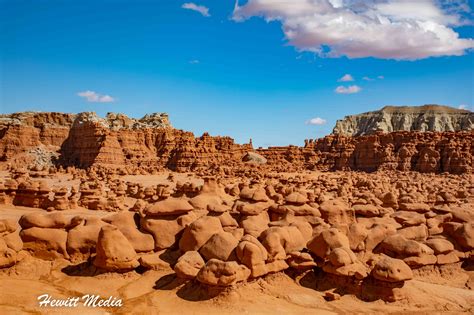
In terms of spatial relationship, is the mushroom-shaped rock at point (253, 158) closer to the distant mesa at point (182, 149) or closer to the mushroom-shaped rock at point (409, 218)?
the distant mesa at point (182, 149)

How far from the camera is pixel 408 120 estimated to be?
329 feet

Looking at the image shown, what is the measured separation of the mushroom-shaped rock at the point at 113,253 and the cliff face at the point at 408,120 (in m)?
88.3

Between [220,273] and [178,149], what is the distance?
157 feet

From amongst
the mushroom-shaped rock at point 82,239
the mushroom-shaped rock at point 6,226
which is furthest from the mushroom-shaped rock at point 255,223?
the mushroom-shaped rock at point 6,226

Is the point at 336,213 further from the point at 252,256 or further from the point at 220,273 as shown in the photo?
the point at 220,273

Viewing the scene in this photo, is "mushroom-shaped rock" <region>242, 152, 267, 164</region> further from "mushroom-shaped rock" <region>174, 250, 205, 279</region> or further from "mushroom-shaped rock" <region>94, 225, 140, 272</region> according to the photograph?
"mushroom-shaped rock" <region>174, 250, 205, 279</region>

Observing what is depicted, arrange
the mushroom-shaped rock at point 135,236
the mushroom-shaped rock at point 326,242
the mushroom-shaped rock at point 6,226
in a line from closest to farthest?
the mushroom-shaped rock at point 326,242 < the mushroom-shaped rock at point 6,226 < the mushroom-shaped rock at point 135,236

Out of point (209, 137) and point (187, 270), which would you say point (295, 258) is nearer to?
point (187, 270)

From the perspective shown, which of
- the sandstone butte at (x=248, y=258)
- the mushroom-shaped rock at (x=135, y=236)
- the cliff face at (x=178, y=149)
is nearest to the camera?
the sandstone butte at (x=248, y=258)

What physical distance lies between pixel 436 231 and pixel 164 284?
27.0 feet

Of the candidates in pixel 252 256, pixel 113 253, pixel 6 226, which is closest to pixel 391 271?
pixel 252 256

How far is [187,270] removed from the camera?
8.95 m

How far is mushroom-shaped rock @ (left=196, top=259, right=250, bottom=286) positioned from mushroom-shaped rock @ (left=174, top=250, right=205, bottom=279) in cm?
34

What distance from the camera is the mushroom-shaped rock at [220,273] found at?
838cm
